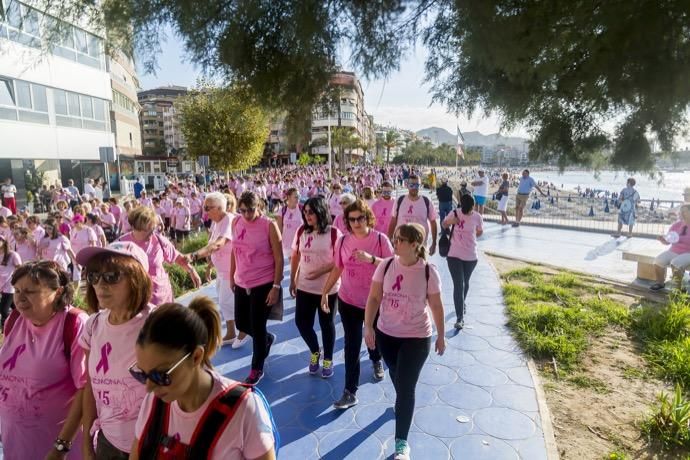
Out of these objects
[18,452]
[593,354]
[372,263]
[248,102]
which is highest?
[248,102]

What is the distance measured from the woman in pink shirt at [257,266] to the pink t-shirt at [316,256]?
0.80 ft

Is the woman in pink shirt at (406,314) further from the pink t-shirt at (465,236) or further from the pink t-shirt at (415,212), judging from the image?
the pink t-shirt at (415,212)

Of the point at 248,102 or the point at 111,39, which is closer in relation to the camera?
the point at 111,39

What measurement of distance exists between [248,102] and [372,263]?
201 centimetres

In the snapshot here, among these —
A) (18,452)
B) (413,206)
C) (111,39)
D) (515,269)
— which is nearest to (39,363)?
(18,452)

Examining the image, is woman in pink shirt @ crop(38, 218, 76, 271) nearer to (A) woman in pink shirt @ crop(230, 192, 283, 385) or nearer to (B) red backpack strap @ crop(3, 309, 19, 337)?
(A) woman in pink shirt @ crop(230, 192, 283, 385)

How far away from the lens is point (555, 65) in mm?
1973

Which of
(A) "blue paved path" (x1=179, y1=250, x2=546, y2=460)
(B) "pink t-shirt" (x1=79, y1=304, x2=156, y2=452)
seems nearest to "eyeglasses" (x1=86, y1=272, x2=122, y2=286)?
(B) "pink t-shirt" (x1=79, y1=304, x2=156, y2=452)

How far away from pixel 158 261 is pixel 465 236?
351 cm

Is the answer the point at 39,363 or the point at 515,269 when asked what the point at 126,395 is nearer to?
the point at 39,363

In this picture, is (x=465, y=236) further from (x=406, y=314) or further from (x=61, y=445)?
(x=61, y=445)

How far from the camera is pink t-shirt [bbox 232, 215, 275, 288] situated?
423 cm

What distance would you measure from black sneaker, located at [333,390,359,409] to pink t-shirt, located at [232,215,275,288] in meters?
1.23

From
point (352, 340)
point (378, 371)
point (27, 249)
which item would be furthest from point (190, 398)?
point (27, 249)
